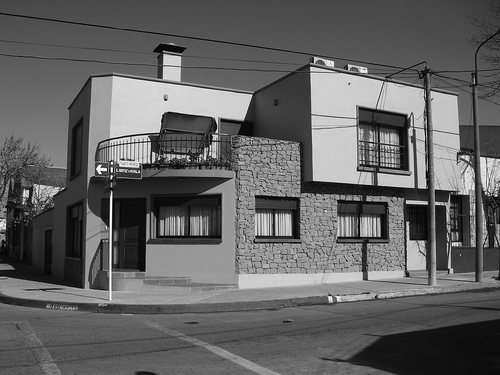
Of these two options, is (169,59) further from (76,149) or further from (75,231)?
(75,231)

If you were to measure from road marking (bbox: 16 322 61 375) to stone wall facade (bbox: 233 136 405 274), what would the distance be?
7.10 m

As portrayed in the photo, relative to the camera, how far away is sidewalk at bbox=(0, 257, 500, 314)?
12203 millimetres

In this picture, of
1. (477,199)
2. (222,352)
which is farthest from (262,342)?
(477,199)

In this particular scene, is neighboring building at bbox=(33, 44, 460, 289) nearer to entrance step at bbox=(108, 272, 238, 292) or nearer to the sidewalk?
entrance step at bbox=(108, 272, 238, 292)

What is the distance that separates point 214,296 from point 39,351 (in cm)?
643

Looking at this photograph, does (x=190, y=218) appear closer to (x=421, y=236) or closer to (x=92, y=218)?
(x=92, y=218)

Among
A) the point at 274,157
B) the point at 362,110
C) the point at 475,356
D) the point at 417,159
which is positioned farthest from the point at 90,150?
the point at 475,356

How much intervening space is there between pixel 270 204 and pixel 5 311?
783cm

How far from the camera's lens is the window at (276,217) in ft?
52.8

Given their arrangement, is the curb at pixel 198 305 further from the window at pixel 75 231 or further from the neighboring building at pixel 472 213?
the neighboring building at pixel 472 213

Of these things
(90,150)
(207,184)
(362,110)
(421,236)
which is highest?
(362,110)

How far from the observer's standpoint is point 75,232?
61.6 ft

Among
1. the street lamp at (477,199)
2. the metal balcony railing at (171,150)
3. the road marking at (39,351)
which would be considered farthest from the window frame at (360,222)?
the road marking at (39,351)

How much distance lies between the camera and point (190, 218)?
16078mm
